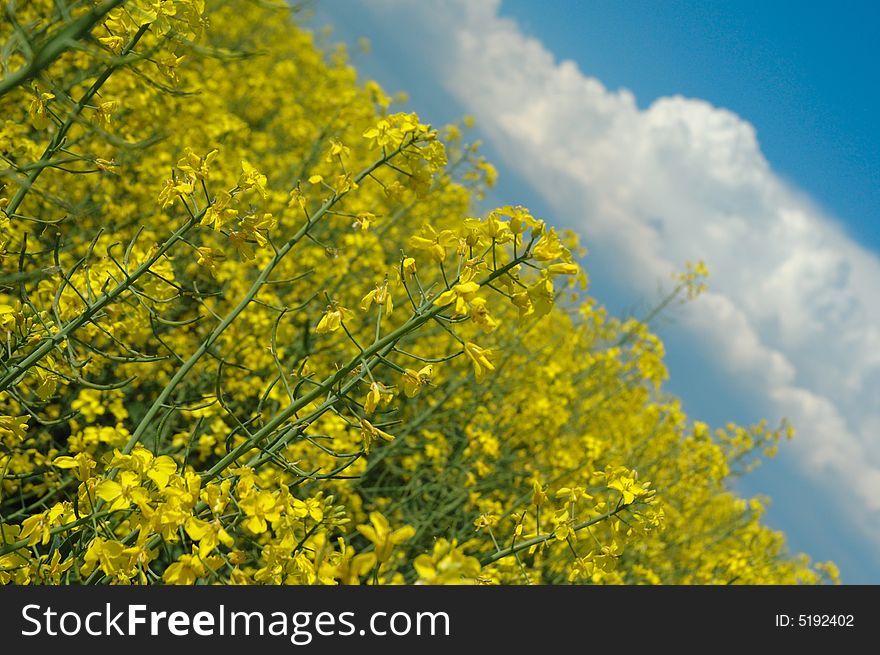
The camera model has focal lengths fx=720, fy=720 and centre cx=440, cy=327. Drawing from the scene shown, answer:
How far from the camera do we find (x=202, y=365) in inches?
188

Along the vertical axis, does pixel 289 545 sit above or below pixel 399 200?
below

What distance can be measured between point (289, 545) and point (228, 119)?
6.27m

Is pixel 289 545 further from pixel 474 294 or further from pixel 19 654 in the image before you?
pixel 474 294

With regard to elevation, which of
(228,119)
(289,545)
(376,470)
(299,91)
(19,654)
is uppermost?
(299,91)

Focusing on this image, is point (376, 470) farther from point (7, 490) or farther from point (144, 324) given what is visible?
point (144, 324)

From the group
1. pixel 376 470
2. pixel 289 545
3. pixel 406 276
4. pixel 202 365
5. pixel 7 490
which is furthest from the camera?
pixel 376 470

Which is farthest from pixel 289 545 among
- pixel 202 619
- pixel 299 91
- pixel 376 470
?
pixel 299 91

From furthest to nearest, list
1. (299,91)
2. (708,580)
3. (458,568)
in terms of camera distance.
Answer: (299,91) → (708,580) → (458,568)

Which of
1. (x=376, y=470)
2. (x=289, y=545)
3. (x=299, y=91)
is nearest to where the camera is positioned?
(x=289, y=545)

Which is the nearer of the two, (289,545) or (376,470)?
(289,545)

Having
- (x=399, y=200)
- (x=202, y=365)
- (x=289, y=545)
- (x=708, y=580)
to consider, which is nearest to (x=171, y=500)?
(x=289, y=545)

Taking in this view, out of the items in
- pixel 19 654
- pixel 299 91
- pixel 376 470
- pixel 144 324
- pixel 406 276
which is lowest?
pixel 19 654

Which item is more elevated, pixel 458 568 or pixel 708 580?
pixel 708 580

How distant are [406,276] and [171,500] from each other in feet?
2.89
